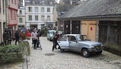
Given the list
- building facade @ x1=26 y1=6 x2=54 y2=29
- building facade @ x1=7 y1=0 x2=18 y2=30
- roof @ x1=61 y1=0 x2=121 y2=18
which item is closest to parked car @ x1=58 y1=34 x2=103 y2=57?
roof @ x1=61 y1=0 x2=121 y2=18

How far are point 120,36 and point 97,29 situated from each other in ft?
10.9

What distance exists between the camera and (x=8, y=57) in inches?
346

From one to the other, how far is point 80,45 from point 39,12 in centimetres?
4147

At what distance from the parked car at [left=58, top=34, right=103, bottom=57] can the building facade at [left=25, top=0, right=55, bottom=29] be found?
38133 mm

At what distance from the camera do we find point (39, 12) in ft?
167

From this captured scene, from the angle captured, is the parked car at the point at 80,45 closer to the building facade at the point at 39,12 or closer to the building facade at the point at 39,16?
the building facade at the point at 39,12

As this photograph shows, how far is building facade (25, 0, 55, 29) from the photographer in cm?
5041

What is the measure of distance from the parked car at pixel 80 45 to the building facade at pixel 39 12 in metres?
38.1

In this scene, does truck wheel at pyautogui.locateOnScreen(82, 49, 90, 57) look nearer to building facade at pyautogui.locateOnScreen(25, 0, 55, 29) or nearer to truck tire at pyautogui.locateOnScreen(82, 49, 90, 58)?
truck tire at pyautogui.locateOnScreen(82, 49, 90, 58)

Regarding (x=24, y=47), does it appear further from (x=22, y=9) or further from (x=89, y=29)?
(x=22, y=9)

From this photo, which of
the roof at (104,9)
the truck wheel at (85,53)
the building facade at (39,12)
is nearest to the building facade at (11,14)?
the roof at (104,9)

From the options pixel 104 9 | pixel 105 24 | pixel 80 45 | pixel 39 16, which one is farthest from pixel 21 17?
pixel 80 45

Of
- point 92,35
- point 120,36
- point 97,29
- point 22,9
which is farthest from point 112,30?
point 22,9

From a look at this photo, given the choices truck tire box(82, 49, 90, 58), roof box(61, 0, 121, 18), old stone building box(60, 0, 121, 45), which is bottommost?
truck tire box(82, 49, 90, 58)
